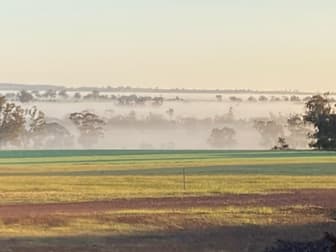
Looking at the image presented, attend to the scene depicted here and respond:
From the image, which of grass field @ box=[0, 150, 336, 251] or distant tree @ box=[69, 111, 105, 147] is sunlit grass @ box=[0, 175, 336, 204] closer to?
grass field @ box=[0, 150, 336, 251]

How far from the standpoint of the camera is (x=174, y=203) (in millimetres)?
35594

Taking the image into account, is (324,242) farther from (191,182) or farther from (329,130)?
(329,130)

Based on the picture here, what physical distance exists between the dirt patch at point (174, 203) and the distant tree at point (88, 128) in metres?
156

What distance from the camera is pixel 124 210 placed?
32562 millimetres

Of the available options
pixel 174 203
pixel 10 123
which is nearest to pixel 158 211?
pixel 174 203

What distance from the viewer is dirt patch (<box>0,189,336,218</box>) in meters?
32.5

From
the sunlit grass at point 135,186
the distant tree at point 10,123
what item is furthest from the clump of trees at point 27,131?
the sunlit grass at point 135,186

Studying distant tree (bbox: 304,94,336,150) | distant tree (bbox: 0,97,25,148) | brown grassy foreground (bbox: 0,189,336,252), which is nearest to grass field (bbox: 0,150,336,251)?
brown grassy foreground (bbox: 0,189,336,252)

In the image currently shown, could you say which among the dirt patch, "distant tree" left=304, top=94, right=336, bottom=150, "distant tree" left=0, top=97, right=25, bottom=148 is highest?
"distant tree" left=0, top=97, right=25, bottom=148

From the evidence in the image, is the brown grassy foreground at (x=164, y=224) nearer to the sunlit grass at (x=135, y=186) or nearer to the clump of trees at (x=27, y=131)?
the sunlit grass at (x=135, y=186)

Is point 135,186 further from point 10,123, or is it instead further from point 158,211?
point 10,123

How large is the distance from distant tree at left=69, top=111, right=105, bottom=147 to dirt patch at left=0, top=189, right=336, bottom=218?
512 ft

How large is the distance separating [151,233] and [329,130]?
94743 millimetres

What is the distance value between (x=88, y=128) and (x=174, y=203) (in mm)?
161489
